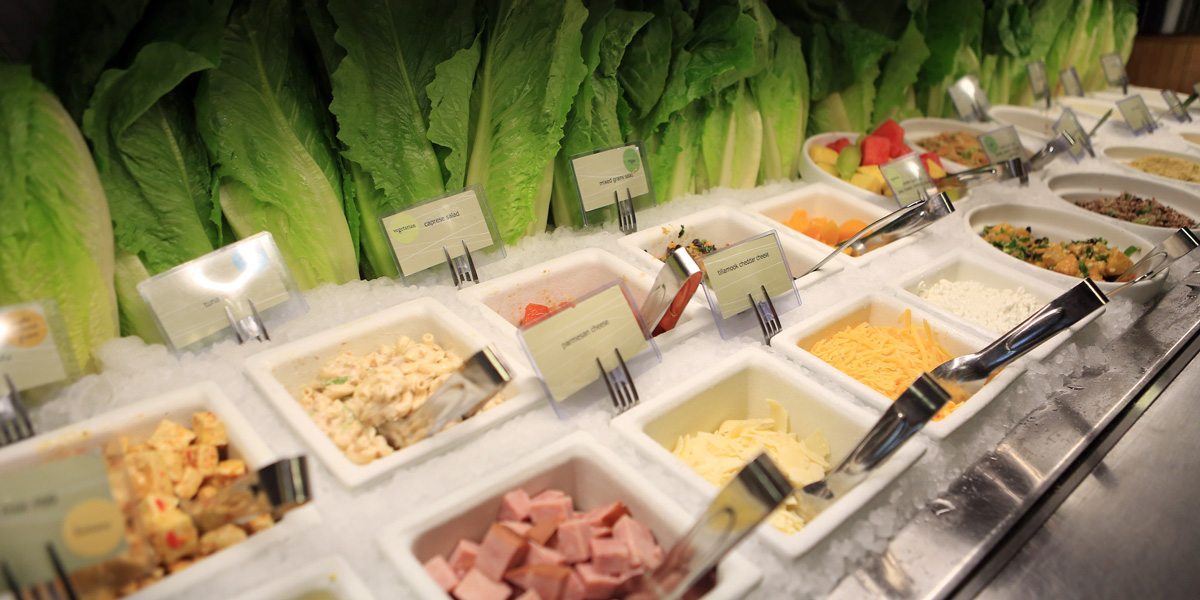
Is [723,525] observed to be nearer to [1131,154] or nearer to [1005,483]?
[1005,483]

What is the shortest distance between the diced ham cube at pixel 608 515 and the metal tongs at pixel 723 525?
155mm

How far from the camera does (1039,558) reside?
1.19 metres

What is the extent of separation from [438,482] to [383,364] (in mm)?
420

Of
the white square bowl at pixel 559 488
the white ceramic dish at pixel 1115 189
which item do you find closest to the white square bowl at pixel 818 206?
the white ceramic dish at pixel 1115 189

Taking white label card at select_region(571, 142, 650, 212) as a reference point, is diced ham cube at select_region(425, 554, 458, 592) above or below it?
below

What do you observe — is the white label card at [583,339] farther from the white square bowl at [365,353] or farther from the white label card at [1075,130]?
the white label card at [1075,130]

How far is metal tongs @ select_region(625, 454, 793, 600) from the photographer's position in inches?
35.8

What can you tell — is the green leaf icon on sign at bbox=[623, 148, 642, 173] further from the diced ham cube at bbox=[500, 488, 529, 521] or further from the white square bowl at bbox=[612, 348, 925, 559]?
the diced ham cube at bbox=[500, 488, 529, 521]

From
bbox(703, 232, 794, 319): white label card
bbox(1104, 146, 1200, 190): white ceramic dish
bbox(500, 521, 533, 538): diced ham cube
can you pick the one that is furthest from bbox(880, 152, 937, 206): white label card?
bbox(500, 521, 533, 538): diced ham cube

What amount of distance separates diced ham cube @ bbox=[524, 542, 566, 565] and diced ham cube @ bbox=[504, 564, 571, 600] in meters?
0.04

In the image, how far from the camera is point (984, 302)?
1903 mm

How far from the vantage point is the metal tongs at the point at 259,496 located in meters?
1.03

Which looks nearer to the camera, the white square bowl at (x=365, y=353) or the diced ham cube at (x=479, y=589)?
the diced ham cube at (x=479, y=589)

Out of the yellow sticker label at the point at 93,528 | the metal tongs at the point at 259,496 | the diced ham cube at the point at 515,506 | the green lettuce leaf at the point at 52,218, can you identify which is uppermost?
the green lettuce leaf at the point at 52,218
